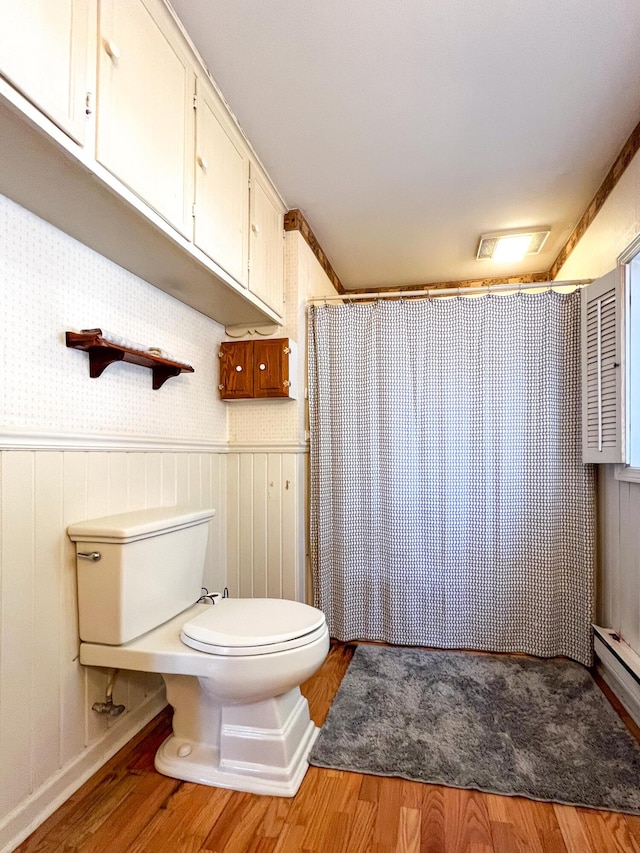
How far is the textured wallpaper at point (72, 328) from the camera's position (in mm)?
1237

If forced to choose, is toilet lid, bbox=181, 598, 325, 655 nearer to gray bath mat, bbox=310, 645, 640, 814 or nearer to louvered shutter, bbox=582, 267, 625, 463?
gray bath mat, bbox=310, 645, 640, 814

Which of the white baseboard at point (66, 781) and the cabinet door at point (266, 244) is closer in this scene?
the white baseboard at point (66, 781)

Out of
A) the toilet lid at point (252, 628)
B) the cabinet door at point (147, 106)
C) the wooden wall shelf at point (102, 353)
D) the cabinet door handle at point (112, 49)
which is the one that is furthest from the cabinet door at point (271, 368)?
the cabinet door handle at point (112, 49)

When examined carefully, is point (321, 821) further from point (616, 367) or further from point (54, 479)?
point (616, 367)

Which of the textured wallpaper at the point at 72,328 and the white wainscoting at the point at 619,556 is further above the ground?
the textured wallpaper at the point at 72,328

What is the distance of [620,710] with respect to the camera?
5.99 ft

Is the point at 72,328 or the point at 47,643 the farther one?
the point at 72,328

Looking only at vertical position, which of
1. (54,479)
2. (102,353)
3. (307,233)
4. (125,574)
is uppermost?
(307,233)

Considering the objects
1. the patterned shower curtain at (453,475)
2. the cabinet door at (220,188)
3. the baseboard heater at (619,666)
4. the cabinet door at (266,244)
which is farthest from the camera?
the patterned shower curtain at (453,475)

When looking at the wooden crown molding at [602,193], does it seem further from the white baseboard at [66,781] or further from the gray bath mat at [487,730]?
the white baseboard at [66,781]

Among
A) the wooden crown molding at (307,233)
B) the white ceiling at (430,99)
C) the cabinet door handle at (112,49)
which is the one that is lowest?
the cabinet door handle at (112,49)

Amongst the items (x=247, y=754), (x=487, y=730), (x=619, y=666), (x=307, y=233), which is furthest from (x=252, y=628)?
(x=307, y=233)

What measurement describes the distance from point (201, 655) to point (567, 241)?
112 inches

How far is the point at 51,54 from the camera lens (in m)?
0.98
